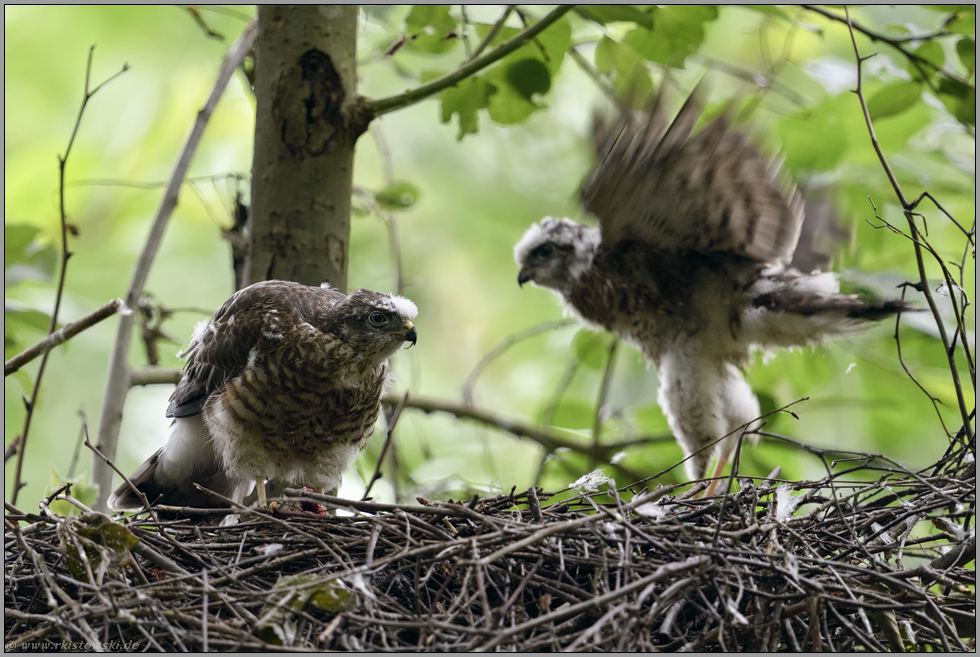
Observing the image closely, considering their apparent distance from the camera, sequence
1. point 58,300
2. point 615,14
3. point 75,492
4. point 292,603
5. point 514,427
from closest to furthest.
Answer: point 292,603 → point 58,300 → point 75,492 → point 615,14 → point 514,427

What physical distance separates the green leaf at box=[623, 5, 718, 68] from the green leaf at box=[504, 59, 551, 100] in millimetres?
358

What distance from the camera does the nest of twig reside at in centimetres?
196

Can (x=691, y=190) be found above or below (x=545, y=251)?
below

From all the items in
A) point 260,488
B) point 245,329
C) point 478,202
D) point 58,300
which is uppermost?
point 478,202

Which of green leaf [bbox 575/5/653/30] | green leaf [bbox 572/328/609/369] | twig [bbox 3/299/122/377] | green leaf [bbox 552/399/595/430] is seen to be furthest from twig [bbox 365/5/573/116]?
green leaf [bbox 552/399/595/430]

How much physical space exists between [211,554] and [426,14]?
2.20 m

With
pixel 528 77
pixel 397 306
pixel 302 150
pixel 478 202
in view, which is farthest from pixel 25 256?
pixel 478 202

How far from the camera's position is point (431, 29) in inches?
137

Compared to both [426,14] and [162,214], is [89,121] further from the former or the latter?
[426,14]

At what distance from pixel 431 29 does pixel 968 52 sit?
2.22 m

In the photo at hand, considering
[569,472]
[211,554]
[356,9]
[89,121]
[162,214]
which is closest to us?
[211,554]

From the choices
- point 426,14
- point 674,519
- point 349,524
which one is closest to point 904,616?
point 674,519

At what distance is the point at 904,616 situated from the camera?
7.27 ft

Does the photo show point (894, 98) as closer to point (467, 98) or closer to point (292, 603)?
point (467, 98)
